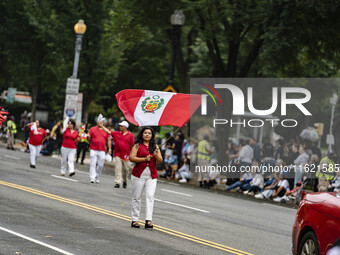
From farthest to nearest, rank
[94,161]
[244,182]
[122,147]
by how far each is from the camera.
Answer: [244,182] < [94,161] < [122,147]

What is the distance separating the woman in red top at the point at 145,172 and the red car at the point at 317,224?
4102mm

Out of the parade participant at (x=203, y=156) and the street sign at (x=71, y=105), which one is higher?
the street sign at (x=71, y=105)

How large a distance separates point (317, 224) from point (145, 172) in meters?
Answer: 5.14

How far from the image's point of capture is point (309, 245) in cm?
933

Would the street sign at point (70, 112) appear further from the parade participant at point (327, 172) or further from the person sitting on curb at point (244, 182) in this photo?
the parade participant at point (327, 172)

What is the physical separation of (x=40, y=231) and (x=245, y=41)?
2469cm

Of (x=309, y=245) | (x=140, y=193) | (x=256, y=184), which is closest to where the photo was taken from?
(x=309, y=245)

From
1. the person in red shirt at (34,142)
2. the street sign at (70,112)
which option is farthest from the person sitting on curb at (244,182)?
the street sign at (70,112)

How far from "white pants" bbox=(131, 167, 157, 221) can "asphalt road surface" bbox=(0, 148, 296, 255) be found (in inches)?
11.7

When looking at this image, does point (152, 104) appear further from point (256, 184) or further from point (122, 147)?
point (256, 184)

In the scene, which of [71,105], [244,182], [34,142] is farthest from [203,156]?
[71,105]

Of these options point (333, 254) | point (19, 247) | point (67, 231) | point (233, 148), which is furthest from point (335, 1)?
point (333, 254)

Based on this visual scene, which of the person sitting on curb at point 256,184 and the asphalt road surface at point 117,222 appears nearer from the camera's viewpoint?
the asphalt road surface at point 117,222

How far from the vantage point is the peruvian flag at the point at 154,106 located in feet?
47.0
